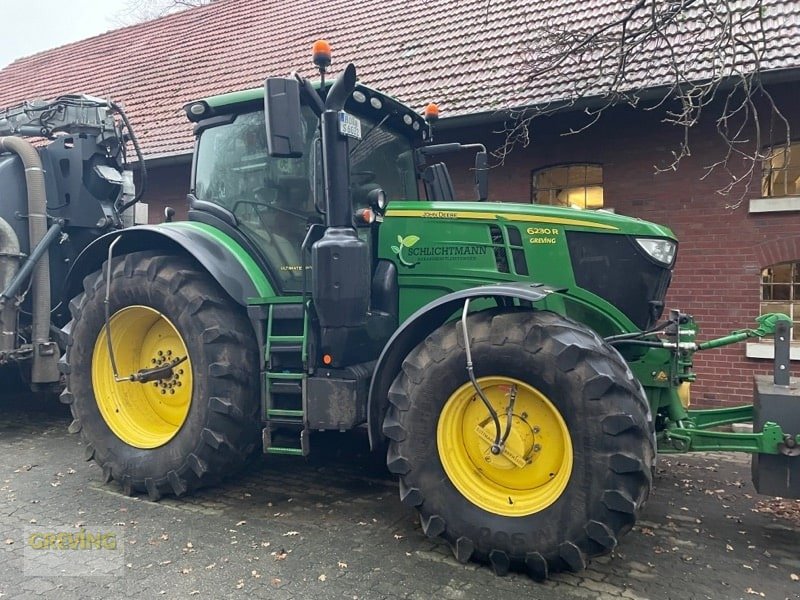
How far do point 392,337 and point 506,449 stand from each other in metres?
0.83

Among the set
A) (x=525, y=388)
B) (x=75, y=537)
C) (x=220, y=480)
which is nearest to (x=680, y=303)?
(x=525, y=388)

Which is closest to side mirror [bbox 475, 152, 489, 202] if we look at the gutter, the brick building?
the gutter

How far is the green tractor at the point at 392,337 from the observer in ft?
10.1

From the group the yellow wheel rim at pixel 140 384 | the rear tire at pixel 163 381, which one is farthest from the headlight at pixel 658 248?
the yellow wheel rim at pixel 140 384

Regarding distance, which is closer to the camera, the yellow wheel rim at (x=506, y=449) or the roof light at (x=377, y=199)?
the yellow wheel rim at (x=506, y=449)

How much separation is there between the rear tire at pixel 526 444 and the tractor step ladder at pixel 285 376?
28.6 inches

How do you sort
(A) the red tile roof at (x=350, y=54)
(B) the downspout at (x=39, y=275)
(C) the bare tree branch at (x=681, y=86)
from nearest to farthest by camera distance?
(B) the downspout at (x=39, y=275), (C) the bare tree branch at (x=681, y=86), (A) the red tile roof at (x=350, y=54)

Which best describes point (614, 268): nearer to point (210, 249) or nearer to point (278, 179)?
point (278, 179)

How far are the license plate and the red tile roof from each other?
174 inches

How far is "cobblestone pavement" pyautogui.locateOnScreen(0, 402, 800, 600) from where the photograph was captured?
304 centimetres

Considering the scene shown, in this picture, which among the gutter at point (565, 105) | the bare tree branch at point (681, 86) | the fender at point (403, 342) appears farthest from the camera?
the bare tree branch at point (681, 86)

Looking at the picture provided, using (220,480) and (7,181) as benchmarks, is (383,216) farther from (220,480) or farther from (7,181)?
(7,181)

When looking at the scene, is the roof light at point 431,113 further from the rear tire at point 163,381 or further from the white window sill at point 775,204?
the white window sill at point 775,204

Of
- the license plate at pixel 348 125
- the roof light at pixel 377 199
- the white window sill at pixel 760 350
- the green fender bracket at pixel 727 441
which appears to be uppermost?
the license plate at pixel 348 125
